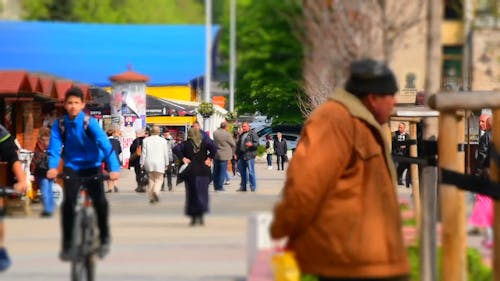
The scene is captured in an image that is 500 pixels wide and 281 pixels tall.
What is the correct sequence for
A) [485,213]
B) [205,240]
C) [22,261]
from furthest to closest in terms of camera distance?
[205,240], [485,213], [22,261]

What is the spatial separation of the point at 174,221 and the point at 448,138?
49.8 feet

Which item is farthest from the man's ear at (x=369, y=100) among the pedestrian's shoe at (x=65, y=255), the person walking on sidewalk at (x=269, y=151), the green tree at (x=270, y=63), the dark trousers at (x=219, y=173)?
the green tree at (x=270, y=63)

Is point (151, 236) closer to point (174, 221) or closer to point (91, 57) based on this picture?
point (174, 221)

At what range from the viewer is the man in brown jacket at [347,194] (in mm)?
6547

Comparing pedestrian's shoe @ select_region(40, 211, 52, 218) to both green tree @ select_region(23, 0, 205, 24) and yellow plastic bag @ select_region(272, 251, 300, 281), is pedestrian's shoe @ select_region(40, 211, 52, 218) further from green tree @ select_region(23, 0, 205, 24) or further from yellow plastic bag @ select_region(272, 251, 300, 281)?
green tree @ select_region(23, 0, 205, 24)

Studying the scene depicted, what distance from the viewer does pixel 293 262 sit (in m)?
6.73

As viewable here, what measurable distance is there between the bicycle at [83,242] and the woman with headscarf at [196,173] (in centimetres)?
945

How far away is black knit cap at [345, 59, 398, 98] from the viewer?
270 inches

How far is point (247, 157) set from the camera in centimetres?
3644

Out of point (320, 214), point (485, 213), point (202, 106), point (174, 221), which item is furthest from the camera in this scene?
point (202, 106)

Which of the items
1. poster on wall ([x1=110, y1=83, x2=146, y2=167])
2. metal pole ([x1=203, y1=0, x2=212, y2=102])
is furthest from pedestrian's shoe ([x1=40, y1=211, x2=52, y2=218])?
metal pole ([x1=203, y1=0, x2=212, y2=102])

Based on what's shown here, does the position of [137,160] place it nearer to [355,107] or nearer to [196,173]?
[196,173]

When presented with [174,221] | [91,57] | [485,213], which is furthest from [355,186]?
[91,57]

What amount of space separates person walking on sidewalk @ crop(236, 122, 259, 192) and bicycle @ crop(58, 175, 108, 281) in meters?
23.0
